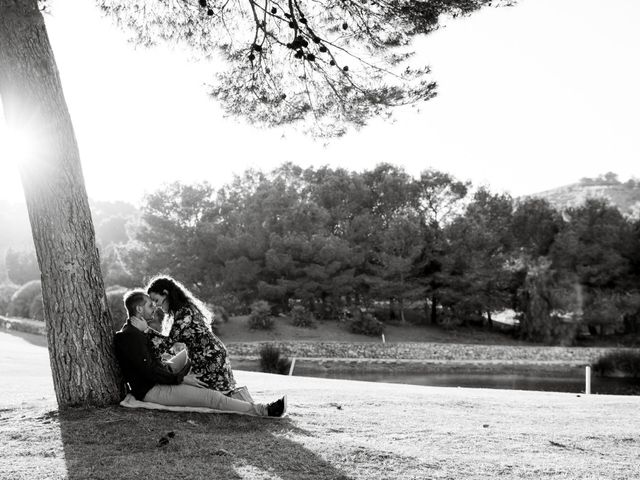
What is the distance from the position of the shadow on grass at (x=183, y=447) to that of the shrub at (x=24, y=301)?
35.8 meters

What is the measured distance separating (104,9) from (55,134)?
9.77 feet

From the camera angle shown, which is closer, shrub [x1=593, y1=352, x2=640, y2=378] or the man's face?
the man's face

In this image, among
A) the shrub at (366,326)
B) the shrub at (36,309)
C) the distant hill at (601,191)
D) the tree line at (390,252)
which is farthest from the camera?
the distant hill at (601,191)

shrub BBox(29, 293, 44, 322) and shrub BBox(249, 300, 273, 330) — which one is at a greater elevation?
shrub BBox(29, 293, 44, 322)

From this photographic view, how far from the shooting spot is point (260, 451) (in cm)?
452

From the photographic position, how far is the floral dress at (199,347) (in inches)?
224

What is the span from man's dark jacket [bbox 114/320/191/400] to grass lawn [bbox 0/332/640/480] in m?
0.28

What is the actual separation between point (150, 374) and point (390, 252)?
3335cm

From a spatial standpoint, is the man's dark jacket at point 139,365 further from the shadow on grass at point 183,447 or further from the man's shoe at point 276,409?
the man's shoe at point 276,409

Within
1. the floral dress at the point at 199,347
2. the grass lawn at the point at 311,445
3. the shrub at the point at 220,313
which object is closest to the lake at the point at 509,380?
the shrub at the point at 220,313

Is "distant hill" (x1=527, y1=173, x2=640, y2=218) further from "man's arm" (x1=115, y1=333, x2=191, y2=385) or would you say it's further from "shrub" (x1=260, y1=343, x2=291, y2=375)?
"man's arm" (x1=115, y1=333, x2=191, y2=385)

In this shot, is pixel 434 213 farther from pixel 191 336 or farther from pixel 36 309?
pixel 191 336

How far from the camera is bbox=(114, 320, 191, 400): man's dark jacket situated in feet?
17.6

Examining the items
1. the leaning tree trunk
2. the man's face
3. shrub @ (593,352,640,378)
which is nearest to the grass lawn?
the leaning tree trunk
